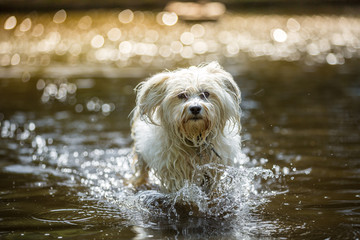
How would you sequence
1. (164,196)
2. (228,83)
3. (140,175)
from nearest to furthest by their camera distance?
(228,83)
(164,196)
(140,175)

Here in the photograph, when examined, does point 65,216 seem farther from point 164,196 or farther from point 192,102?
point 192,102

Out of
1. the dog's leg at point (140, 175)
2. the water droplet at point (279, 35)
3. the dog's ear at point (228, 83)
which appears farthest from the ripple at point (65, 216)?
the water droplet at point (279, 35)

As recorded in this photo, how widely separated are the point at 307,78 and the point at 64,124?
6081 millimetres

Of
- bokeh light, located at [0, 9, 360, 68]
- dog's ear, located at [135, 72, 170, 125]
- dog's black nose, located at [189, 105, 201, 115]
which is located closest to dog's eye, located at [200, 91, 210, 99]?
dog's black nose, located at [189, 105, 201, 115]

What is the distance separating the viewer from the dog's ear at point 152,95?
599 cm

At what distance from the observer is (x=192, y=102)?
5547 mm

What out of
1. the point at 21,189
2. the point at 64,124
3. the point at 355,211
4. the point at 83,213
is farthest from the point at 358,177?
the point at 64,124

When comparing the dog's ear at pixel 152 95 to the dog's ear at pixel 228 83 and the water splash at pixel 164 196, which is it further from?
the water splash at pixel 164 196

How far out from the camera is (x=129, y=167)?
25.9 ft

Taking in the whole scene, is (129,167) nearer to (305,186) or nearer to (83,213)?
(83,213)

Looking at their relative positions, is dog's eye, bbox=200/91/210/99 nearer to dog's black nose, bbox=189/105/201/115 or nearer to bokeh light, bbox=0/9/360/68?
dog's black nose, bbox=189/105/201/115

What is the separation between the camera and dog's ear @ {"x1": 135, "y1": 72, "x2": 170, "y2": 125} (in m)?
5.99

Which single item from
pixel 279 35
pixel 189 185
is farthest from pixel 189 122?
pixel 279 35

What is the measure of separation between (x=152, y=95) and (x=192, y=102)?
614 millimetres
